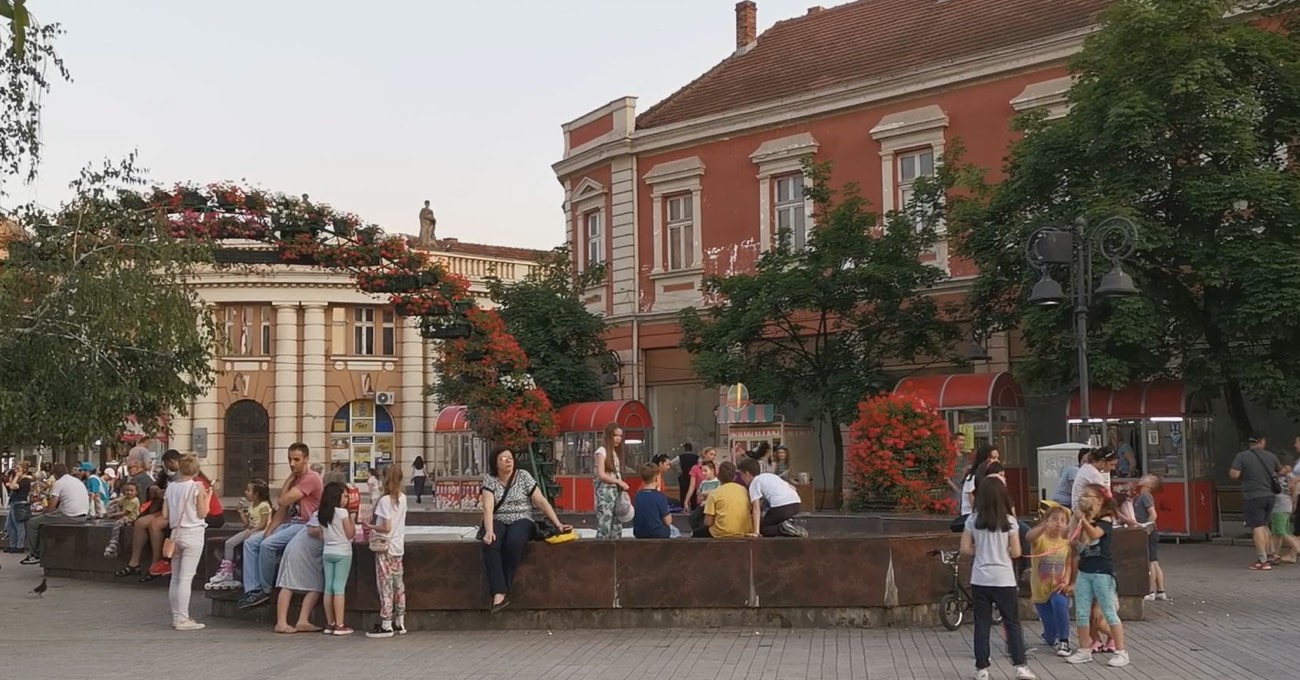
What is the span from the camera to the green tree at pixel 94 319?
56.1ft

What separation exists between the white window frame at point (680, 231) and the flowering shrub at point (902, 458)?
519 inches

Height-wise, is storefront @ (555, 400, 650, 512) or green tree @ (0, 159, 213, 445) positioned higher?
green tree @ (0, 159, 213, 445)

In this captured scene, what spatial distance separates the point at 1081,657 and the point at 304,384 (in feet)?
150

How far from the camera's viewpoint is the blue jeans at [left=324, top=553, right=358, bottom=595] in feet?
47.2

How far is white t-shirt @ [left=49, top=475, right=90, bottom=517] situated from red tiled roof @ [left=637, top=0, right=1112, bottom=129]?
18.3 m

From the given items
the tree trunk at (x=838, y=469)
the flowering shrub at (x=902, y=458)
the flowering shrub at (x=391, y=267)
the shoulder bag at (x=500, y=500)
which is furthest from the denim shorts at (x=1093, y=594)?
the tree trunk at (x=838, y=469)

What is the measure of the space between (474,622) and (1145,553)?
21.1ft

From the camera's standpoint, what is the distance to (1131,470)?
25781mm

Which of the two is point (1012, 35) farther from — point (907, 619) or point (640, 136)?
point (907, 619)

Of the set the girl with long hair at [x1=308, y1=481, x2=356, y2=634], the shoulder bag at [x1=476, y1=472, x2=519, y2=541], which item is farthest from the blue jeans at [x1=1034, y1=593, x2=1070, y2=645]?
the girl with long hair at [x1=308, y1=481, x2=356, y2=634]

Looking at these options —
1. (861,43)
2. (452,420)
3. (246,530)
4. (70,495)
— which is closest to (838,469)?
(861,43)

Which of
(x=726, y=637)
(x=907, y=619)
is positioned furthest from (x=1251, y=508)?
(x=726, y=637)

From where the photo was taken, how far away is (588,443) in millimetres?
35969

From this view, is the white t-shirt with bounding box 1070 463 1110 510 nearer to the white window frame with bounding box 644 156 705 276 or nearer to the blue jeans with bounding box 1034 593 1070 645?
the blue jeans with bounding box 1034 593 1070 645
